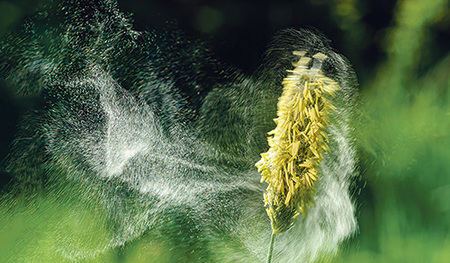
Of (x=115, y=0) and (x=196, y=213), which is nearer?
(x=196, y=213)

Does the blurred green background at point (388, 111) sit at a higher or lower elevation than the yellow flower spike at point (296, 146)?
lower

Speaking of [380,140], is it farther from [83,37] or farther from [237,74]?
[83,37]

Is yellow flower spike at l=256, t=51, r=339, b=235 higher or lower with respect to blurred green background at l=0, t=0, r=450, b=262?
higher

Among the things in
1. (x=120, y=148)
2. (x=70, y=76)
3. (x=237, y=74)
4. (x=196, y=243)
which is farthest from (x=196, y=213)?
(x=70, y=76)

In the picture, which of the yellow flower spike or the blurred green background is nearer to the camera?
the yellow flower spike
